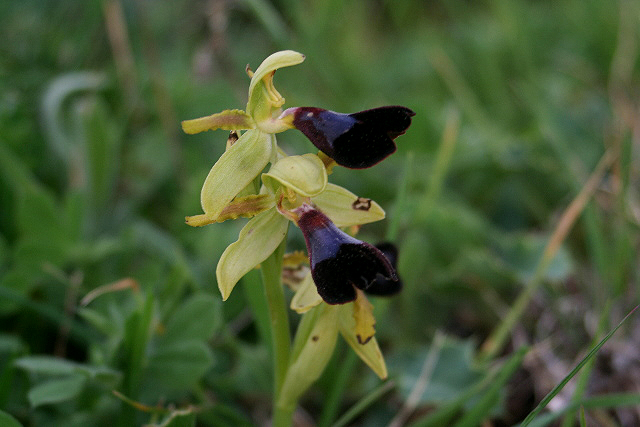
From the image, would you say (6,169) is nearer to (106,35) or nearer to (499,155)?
(106,35)

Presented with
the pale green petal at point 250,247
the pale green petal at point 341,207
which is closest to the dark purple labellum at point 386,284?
the pale green petal at point 341,207

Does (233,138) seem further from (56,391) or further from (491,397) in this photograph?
(491,397)

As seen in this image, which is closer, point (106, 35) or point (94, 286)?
point (94, 286)

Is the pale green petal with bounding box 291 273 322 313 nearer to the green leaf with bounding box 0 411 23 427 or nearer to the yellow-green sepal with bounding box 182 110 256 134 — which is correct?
the yellow-green sepal with bounding box 182 110 256 134

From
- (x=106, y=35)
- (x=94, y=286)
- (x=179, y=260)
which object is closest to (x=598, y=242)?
(x=179, y=260)

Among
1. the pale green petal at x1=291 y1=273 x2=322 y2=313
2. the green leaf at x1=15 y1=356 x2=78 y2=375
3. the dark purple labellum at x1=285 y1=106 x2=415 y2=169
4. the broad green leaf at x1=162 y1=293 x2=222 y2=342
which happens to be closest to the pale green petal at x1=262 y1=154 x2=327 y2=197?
the dark purple labellum at x1=285 y1=106 x2=415 y2=169

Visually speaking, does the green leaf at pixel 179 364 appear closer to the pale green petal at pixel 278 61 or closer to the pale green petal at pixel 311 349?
the pale green petal at pixel 311 349
